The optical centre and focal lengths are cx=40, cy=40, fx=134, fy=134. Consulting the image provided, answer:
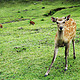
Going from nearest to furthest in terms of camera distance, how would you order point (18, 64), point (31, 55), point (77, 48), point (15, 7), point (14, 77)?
1. point (14, 77)
2. point (18, 64)
3. point (31, 55)
4. point (77, 48)
5. point (15, 7)

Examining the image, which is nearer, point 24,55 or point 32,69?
point 32,69

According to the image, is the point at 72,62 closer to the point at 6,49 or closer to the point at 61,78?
the point at 61,78

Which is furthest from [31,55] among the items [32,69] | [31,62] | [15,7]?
[15,7]

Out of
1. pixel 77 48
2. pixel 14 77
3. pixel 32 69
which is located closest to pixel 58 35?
pixel 32 69

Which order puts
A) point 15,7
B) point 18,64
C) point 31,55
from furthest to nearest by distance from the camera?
point 15,7
point 31,55
point 18,64

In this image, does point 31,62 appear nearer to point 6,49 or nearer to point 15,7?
point 6,49

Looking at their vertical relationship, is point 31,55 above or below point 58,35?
below

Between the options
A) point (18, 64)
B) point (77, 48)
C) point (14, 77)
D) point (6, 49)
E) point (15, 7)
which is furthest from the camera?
point (15, 7)

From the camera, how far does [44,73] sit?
22.7 ft

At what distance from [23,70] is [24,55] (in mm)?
2242

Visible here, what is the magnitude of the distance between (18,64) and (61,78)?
3.02 meters

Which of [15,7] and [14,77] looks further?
[15,7]

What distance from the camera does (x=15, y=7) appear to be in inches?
1761

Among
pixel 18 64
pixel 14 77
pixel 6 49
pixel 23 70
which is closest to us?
pixel 14 77
